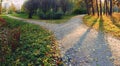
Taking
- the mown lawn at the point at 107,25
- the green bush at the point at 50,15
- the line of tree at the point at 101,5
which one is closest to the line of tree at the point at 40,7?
the green bush at the point at 50,15

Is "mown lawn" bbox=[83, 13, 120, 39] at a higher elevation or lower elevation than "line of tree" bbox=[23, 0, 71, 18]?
lower

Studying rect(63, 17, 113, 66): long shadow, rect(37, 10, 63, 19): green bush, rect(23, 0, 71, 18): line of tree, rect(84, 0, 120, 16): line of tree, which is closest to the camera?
rect(63, 17, 113, 66): long shadow

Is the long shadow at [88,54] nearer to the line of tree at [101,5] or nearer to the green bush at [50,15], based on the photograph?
the green bush at [50,15]

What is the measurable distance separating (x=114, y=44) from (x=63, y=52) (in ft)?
11.0

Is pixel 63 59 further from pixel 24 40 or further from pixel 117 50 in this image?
pixel 24 40

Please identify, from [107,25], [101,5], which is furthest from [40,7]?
[107,25]

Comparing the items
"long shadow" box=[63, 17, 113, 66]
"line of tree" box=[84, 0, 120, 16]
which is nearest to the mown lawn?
"long shadow" box=[63, 17, 113, 66]

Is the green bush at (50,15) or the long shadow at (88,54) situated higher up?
the green bush at (50,15)

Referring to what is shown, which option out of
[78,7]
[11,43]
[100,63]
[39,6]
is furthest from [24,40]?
[78,7]

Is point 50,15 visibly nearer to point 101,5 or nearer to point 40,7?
point 40,7

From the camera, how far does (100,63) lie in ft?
30.1

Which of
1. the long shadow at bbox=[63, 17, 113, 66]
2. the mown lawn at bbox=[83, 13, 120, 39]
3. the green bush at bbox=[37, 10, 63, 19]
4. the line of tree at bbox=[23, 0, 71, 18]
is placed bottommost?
the long shadow at bbox=[63, 17, 113, 66]

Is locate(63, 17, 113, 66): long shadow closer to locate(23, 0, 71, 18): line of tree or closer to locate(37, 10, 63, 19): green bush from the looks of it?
locate(37, 10, 63, 19): green bush

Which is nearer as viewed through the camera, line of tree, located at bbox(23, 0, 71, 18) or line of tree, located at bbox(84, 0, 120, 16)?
line of tree, located at bbox(84, 0, 120, 16)
